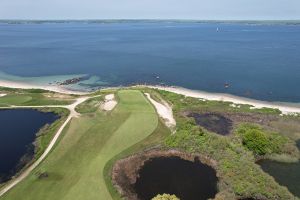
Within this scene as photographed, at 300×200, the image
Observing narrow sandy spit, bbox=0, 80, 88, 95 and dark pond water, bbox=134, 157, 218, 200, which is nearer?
dark pond water, bbox=134, 157, 218, 200

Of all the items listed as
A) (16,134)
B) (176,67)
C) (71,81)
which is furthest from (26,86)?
(176,67)

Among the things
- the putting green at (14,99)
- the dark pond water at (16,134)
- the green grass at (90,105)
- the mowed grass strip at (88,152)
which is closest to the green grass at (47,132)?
the dark pond water at (16,134)

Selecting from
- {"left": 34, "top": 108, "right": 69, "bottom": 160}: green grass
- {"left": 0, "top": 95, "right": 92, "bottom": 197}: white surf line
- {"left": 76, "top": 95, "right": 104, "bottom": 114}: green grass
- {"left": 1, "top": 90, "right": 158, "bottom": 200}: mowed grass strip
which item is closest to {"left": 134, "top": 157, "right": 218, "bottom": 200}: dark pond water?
{"left": 1, "top": 90, "right": 158, "bottom": 200}: mowed grass strip

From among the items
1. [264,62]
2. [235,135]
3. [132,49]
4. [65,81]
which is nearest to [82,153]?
[235,135]

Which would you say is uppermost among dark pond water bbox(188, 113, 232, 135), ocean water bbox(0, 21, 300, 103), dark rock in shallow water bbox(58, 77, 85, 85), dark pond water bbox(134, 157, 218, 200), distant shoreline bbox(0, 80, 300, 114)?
dark pond water bbox(134, 157, 218, 200)

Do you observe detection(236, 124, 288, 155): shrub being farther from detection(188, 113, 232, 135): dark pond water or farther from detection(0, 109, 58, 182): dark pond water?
detection(0, 109, 58, 182): dark pond water

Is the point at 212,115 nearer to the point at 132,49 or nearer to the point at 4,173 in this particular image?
the point at 4,173

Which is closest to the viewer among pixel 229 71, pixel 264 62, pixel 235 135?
pixel 235 135

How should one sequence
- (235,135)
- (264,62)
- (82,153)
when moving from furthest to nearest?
1. (264,62)
2. (235,135)
3. (82,153)
